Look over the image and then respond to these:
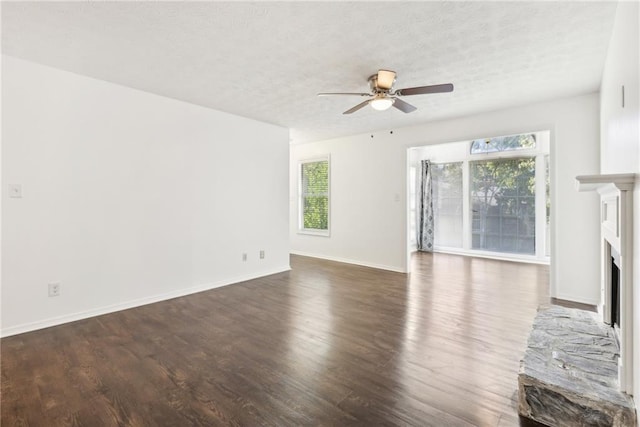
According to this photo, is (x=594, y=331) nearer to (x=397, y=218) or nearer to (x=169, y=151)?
(x=397, y=218)

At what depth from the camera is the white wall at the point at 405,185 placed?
145 inches

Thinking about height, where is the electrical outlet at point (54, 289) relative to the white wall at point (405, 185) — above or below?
Answer: below

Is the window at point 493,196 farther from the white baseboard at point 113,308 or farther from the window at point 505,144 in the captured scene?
the white baseboard at point 113,308

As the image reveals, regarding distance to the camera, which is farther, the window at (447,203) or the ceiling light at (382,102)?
the window at (447,203)

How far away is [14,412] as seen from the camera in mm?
1771

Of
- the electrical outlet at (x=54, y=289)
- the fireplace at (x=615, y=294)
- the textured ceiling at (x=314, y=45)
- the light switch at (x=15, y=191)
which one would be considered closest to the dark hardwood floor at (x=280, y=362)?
the electrical outlet at (x=54, y=289)

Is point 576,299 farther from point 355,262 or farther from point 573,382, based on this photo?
point 355,262

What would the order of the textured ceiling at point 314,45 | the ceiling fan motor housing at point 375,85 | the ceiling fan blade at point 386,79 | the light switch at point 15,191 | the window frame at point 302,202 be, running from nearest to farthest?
the textured ceiling at point 314,45
the light switch at point 15,191
the ceiling fan blade at point 386,79
the ceiling fan motor housing at point 375,85
the window frame at point 302,202

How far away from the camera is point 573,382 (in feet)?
5.53

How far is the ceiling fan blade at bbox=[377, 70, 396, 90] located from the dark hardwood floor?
2377 mm

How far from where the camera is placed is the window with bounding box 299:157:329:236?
6.65 m

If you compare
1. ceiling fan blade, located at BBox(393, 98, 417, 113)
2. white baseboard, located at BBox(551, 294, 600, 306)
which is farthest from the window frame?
white baseboard, located at BBox(551, 294, 600, 306)

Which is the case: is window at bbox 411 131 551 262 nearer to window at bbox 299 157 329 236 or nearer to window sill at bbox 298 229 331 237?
window at bbox 299 157 329 236

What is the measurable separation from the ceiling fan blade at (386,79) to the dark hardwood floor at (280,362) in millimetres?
2377
